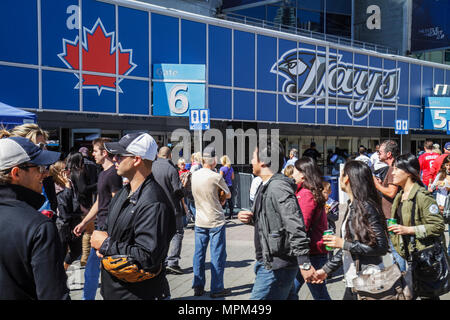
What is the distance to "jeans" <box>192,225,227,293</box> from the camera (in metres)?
5.82

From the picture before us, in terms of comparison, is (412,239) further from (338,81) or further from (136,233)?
(338,81)

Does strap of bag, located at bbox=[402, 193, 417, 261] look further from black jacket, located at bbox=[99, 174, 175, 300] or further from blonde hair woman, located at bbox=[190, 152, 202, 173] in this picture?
blonde hair woman, located at bbox=[190, 152, 202, 173]

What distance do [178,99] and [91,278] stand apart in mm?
12385

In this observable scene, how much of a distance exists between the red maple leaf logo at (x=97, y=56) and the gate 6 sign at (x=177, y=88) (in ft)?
4.89

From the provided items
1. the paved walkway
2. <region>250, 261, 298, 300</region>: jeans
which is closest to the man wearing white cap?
<region>250, 261, 298, 300</region>: jeans

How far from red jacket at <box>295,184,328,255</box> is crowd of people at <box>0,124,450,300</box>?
0.01m

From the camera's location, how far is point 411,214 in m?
4.31

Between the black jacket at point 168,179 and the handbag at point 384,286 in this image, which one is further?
the black jacket at point 168,179

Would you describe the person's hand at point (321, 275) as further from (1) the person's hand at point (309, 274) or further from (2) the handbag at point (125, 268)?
(2) the handbag at point (125, 268)

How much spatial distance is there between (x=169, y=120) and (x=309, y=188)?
47.0 ft

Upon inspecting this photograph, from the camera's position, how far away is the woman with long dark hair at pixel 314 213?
4.41m

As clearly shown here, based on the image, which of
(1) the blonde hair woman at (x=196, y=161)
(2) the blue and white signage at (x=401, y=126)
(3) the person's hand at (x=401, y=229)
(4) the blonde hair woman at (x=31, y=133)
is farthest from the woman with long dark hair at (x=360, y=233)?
(2) the blue and white signage at (x=401, y=126)

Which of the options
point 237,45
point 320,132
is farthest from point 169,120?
point 320,132

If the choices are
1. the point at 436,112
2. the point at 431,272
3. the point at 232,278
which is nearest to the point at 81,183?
the point at 232,278
